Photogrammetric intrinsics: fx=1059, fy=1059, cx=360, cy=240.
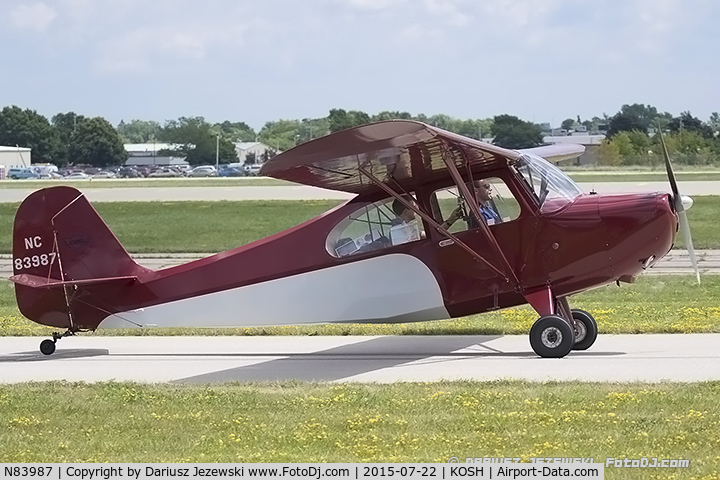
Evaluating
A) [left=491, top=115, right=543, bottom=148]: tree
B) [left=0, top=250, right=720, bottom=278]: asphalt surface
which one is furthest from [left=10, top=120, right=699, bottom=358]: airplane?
[left=491, top=115, right=543, bottom=148]: tree

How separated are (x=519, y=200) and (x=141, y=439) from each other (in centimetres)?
543

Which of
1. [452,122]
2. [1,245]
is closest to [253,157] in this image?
[452,122]

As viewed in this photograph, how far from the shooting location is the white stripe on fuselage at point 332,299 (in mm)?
11859

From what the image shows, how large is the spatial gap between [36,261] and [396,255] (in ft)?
14.3

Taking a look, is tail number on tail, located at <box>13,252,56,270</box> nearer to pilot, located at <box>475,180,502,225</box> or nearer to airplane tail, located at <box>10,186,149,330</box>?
airplane tail, located at <box>10,186,149,330</box>

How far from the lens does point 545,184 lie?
1175 cm

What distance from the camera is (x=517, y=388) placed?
945 centimetres

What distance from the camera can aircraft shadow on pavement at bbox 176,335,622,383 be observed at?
1102cm

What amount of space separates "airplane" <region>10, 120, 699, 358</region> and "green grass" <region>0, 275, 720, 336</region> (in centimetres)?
175

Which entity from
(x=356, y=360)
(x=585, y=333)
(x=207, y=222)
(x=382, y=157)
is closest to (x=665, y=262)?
(x=585, y=333)

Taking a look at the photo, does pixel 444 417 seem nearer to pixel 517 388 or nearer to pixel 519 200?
pixel 517 388

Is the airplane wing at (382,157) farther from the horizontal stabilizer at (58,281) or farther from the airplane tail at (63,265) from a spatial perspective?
the airplane tail at (63,265)

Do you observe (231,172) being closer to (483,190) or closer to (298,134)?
(298,134)

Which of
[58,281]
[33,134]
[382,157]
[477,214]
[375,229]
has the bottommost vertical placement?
[58,281]
